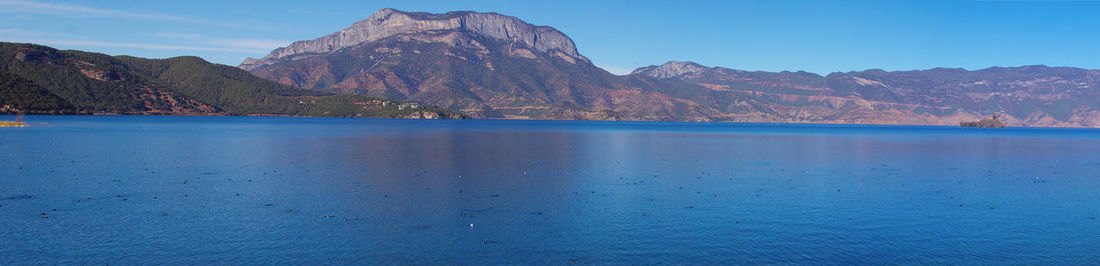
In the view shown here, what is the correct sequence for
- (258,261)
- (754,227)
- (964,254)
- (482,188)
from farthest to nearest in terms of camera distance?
1. (482,188)
2. (754,227)
3. (964,254)
4. (258,261)

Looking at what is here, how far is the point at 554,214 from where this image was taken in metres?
37.7

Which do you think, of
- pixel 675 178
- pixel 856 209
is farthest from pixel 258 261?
pixel 675 178

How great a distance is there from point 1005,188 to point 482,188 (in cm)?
4535

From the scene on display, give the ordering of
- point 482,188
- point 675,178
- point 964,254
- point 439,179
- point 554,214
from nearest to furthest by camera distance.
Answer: point 964,254 → point 554,214 → point 482,188 → point 439,179 → point 675,178

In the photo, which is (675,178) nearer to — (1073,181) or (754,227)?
(754,227)

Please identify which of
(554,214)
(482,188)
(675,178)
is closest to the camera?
(554,214)

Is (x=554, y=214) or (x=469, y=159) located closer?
(x=554, y=214)

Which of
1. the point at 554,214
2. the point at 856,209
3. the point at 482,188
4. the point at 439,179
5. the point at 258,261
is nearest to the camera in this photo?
the point at 258,261

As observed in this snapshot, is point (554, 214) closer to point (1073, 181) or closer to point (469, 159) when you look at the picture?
point (469, 159)

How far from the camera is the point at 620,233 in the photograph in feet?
106

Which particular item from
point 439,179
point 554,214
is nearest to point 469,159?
A: point 439,179

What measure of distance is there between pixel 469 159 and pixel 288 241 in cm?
4861

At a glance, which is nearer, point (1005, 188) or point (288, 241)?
point (288, 241)

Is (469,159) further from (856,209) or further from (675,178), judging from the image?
(856,209)
